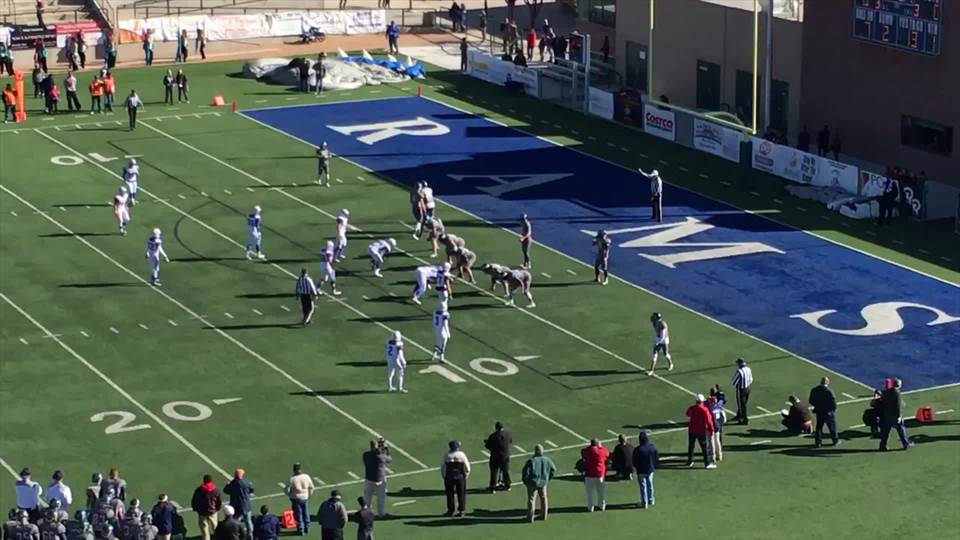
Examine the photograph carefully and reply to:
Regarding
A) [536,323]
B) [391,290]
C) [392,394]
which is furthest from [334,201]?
[392,394]

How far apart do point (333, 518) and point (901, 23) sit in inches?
1333

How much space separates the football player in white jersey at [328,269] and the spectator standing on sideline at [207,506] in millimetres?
16194

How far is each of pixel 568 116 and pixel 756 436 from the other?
110 feet

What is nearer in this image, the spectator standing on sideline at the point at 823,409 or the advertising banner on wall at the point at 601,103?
the spectator standing on sideline at the point at 823,409

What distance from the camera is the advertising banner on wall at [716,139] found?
68500mm

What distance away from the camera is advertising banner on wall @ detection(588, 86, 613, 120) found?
75000 millimetres

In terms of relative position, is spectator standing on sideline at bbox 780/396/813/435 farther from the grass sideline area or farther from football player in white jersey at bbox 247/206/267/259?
football player in white jersey at bbox 247/206/267/259

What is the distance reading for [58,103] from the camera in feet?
252

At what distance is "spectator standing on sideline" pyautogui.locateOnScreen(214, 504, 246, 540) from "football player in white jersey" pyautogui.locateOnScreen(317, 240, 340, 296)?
17816 mm

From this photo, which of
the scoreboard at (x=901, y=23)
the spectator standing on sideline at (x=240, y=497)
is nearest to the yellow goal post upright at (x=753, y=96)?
the scoreboard at (x=901, y=23)

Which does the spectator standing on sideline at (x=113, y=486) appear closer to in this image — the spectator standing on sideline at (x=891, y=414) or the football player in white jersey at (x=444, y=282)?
the football player in white jersey at (x=444, y=282)

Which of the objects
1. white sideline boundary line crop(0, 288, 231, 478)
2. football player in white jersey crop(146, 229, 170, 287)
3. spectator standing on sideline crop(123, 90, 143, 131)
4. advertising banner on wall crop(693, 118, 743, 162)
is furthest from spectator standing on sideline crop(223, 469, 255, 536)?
spectator standing on sideline crop(123, 90, 143, 131)

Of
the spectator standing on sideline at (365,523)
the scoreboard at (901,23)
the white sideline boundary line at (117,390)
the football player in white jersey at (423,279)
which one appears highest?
the scoreboard at (901,23)

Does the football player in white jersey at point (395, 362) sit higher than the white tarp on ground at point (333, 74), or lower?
higher
